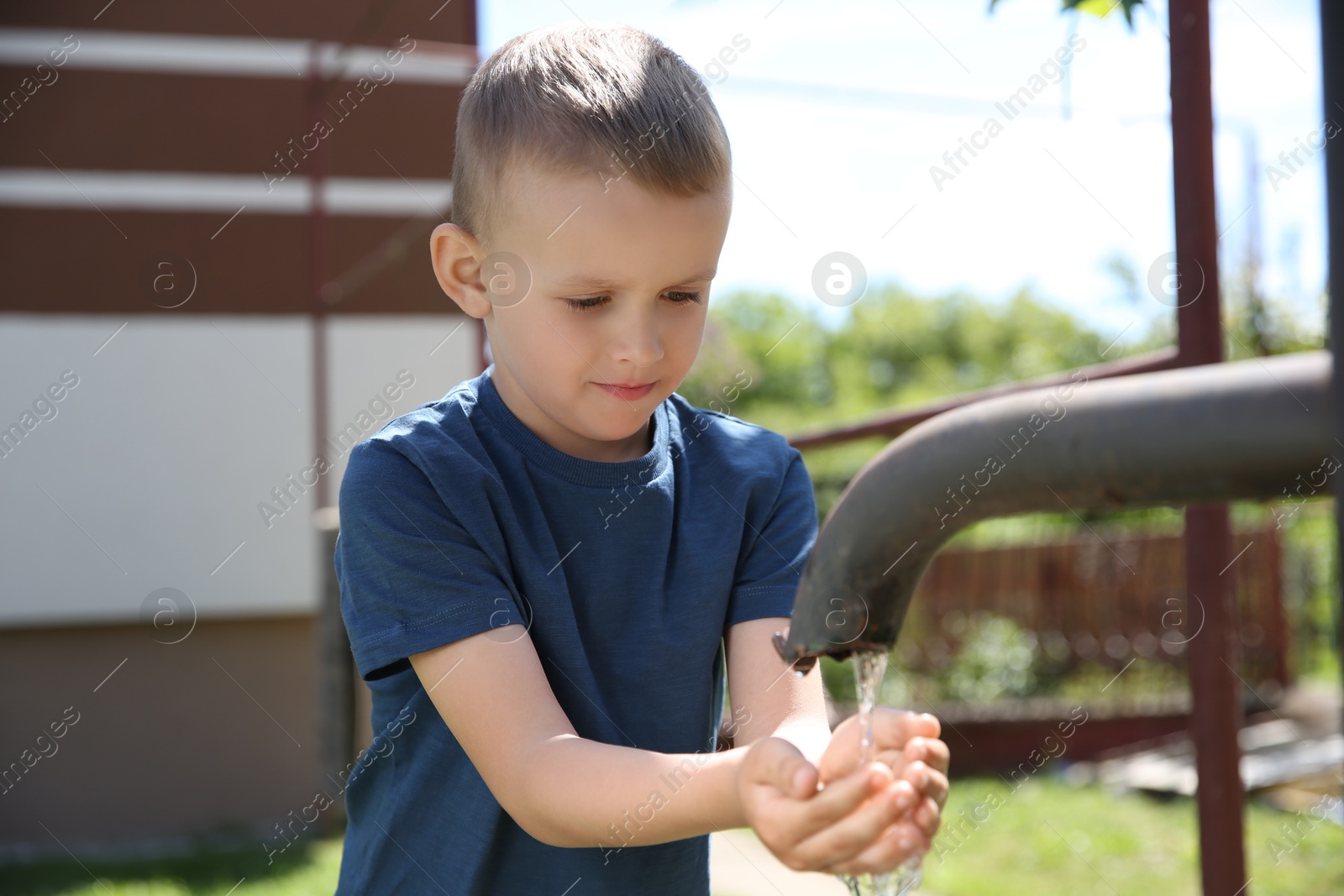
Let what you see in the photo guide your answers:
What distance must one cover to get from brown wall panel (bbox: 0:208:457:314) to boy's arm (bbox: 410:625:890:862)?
13.7ft

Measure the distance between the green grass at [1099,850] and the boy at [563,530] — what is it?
2905 millimetres

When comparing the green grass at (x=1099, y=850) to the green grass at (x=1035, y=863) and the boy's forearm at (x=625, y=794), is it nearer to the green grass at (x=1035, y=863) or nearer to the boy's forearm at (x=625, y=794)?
the green grass at (x=1035, y=863)

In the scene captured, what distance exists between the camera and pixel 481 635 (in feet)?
3.71

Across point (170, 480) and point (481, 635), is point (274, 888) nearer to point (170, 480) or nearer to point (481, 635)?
point (170, 480)

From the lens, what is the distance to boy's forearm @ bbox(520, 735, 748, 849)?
895 millimetres

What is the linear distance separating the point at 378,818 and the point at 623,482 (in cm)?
46

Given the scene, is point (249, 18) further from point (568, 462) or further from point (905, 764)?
point (905, 764)

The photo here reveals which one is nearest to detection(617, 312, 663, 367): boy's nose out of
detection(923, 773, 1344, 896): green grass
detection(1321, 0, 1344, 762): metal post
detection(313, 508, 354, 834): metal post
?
detection(1321, 0, 1344, 762): metal post

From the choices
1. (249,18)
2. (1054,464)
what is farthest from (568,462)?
(249,18)

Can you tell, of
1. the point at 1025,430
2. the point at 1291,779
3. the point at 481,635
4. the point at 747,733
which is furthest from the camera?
the point at 1291,779

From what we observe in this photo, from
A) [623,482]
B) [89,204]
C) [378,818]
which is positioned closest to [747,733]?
[623,482]

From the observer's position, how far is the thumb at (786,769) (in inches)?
30.5

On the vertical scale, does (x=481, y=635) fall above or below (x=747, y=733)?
above

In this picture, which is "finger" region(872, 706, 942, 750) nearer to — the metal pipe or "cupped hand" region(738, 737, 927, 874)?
"cupped hand" region(738, 737, 927, 874)
